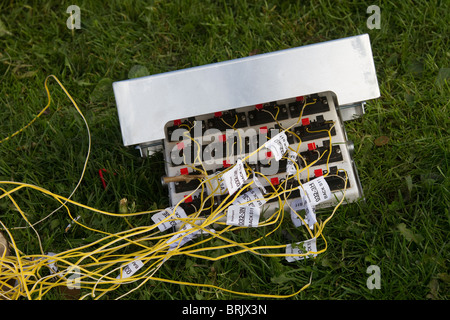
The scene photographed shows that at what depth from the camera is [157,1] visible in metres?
3.14

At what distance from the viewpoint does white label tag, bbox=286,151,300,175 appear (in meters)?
2.18

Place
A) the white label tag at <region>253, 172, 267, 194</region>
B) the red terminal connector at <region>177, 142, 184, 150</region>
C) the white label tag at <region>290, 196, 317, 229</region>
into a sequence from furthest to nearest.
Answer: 1. the red terminal connector at <region>177, 142, 184, 150</region>
2. the white label tag at <region>253, 172, 267, 194</region>
3. the white label tag at <region>290, 196, 317, 229</region>

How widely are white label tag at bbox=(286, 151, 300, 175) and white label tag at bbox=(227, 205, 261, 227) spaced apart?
219 mm

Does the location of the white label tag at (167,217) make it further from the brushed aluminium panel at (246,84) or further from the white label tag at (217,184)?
the brushed aluminium panel at (246,84)

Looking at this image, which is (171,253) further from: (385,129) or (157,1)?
(157,1)

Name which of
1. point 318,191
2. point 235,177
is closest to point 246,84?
point 235,177

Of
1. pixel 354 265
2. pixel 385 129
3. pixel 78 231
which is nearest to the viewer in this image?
pixel 354 265

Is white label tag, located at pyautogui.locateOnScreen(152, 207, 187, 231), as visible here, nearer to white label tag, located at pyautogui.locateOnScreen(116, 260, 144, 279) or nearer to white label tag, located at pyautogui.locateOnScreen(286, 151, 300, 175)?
white label tag, located at pyautogui.locateOnScreen(116, 260, 144, 279)

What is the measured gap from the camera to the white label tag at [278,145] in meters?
2.13

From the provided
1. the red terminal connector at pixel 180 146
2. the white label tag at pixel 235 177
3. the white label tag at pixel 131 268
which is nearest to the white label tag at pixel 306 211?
the white label tag at pixel 235 177

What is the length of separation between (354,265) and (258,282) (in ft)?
1.30

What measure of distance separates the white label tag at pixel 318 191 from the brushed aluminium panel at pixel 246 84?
371 millimetres

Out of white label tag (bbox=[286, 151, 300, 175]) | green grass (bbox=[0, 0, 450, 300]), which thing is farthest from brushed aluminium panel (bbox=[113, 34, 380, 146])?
green grass (bbox=[0, 0, 450, 300])
